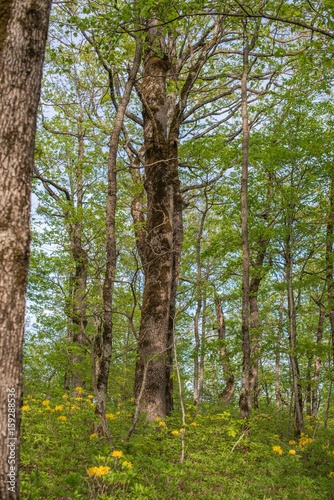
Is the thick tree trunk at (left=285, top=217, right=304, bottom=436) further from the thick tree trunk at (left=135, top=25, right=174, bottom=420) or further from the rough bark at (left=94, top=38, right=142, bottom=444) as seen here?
the rough bark at (left=94, top=38, right=142, bottom=444)

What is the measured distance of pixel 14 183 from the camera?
2.63 metres

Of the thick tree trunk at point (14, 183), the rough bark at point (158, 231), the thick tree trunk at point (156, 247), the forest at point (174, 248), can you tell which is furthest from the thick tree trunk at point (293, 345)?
the thick tree trunk at point (14, 183)

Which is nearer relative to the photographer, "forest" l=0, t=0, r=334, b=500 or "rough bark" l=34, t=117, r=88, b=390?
"forest" l=0, t=0, r=334, b=500

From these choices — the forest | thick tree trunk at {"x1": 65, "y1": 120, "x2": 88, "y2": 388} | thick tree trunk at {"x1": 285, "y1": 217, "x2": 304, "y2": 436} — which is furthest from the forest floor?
thick tree trunk at {"x1": 65, "y1": 120, "x2": 88, "y2": 388}

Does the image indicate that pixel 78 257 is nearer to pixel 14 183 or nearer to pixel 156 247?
pixel 156 247

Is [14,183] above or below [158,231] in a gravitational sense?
below

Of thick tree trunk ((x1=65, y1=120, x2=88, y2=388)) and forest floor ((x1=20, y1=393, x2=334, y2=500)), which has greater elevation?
thick tree trunk ((x1=65, y1=120, x2=88, y2=388))

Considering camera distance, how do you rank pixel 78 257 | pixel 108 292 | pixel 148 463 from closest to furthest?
pixel 148 463 < pixel 108 292 < pixel 78 257

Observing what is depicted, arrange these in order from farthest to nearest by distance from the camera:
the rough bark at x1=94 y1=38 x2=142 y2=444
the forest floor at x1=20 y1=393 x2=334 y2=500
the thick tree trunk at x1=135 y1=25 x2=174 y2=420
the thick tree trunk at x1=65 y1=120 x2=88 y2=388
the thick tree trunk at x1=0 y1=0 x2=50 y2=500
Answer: the thick tree trunk at x1=65 y1=120 x2=88 y2=388 → the thick tree trunk at x1=135 y1=25 x2=174 y2=420 → the rough bark at x1=94 y1=38 x2=142 y2=444 → the forest floor at x1=20 y1=393 x2=334 y2=500 → the thick tree trunk at x1=0 y1=0 x2=50 y2=500

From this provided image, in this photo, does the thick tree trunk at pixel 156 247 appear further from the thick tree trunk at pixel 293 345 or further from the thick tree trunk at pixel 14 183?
the thick tree trunk at pixel 14 183

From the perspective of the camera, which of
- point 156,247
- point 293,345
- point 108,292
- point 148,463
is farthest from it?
point 293,345

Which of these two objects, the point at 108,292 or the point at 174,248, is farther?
the point at 174,248

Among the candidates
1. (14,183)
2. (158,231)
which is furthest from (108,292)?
(14,183)

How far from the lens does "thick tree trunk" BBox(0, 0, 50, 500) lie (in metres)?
2.44
